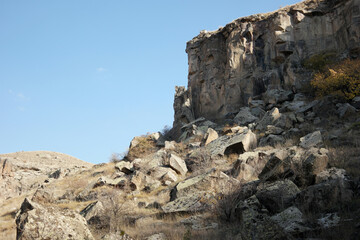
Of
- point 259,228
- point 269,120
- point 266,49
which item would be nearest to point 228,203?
point 259,228

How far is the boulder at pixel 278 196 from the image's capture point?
8.93m

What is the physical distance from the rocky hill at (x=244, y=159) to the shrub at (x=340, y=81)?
0.08 meters

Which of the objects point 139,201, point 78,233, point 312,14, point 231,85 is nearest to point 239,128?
point 231,85

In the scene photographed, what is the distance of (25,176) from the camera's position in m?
32.1

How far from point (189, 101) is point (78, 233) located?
27.5 metres

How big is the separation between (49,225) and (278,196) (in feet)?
17.9

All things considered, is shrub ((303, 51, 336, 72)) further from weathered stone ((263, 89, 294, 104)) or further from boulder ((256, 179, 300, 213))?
boulder ((256, 179, 300, 213))

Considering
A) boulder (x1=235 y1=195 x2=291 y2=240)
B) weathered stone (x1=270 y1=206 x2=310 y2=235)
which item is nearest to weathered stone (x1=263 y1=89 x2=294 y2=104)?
weathered stone (x1=270 y1=206 x2=310 y2=235)

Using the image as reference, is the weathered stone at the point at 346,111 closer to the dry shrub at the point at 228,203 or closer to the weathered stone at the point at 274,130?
the weathered stone at the point at 274,130

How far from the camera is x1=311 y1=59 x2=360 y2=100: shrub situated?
2208 cm

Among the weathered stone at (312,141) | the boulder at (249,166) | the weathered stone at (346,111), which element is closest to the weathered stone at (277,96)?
the weathered stone at (346,111)

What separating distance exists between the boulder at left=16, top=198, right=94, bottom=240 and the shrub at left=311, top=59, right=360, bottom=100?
19.1m

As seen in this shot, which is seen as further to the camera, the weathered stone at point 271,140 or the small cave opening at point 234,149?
the small cave opening at point 234,149

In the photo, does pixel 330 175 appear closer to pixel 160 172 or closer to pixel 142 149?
pixel 160 172
